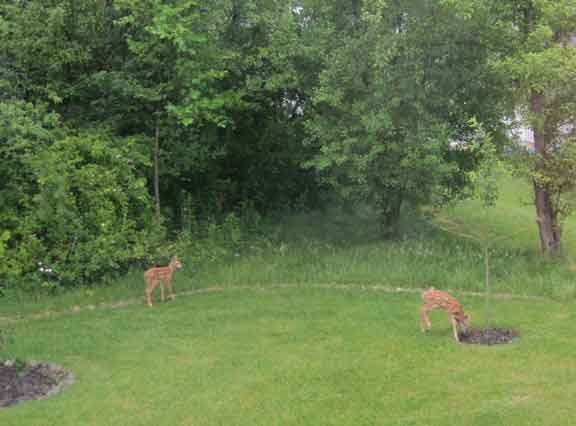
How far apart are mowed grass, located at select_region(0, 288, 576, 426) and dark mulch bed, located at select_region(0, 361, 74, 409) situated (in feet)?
0.81

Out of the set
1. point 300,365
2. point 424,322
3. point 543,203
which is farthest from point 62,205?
point 543,203

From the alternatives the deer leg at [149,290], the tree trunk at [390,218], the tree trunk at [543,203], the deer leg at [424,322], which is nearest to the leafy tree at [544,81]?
the tree trunk at [543,203]

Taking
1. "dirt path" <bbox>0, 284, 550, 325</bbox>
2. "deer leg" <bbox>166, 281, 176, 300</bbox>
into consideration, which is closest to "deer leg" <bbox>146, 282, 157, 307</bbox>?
"deer leg" <bbox>166, 281, 176, 300</bbox>

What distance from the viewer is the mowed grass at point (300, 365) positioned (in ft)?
26.1

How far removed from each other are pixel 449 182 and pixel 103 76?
7.84 m

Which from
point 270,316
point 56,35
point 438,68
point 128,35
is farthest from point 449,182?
point 56,35

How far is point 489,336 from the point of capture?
33.4ft

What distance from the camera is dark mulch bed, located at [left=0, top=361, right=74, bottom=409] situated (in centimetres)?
878

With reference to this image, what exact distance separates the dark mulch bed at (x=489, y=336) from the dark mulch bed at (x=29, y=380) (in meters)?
5.33

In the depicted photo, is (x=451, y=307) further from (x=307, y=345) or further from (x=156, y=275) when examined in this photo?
(x=156, y=275)

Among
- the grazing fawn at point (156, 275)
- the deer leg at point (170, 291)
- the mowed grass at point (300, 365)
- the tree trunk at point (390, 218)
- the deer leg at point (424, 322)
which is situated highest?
the tree trunk at point (390, 218)

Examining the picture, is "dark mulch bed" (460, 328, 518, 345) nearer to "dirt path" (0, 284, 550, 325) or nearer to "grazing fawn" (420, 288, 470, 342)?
"grazing fawn" (420, 288, 470, 342)

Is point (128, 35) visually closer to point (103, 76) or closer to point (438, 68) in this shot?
point (103, 76)

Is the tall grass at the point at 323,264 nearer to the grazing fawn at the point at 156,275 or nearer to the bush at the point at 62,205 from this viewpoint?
the bush at the point at 62,205
